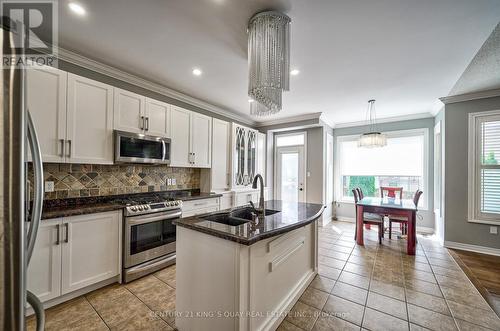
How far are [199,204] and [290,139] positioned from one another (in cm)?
334

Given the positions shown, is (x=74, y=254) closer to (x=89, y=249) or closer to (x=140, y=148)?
(x=89, y=249)

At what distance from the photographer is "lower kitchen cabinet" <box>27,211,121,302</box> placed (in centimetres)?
190

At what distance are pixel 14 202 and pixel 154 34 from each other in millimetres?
2066

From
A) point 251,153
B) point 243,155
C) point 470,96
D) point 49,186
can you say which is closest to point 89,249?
point 49,186

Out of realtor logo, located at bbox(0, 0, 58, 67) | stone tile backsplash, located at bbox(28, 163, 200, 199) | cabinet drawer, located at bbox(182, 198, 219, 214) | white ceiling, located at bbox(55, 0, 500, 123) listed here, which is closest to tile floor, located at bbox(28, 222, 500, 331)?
cabinet drawer, located at bbox(182, 198, 219, 214)

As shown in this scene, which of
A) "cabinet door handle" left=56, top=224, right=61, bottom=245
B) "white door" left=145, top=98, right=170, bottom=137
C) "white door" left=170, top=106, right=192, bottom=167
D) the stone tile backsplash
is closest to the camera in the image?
"cabinet door handle" left=56, top=224, right=61, bottom=245

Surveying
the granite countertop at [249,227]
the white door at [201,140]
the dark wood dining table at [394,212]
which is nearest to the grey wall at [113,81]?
the white door at [201,140]

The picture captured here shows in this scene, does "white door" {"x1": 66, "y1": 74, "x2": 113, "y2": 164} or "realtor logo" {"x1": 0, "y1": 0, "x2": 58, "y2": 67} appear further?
"white door" {"x1": 66, "y1": 74, "x2": 113, "y2": 164}

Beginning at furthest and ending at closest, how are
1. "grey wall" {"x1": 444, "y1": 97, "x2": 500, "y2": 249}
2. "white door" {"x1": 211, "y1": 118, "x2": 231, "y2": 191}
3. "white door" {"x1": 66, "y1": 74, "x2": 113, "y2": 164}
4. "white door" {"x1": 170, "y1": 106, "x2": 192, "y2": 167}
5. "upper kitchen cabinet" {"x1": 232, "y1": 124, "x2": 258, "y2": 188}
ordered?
"upper kitchen cabinet" {"x1": 232, "y1": 124, "x2": 258, "y2": 188}
"white door" {"x1": 211, "y1": 118, "x2": 231, "y2": 191}
"grey wall" {"x1": 444, "y1": 97, "x2": 500, "y2": 249}
"white door" {"x1": 170, "y1": 106, "x2": 192, "y2": 167}
"white door" {"x1": 66, "y1": 74, "x2": 113, "y2": 164}

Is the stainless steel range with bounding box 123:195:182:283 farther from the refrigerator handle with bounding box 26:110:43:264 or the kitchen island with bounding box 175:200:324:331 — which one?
the refrigerator handle with bounding box 26:110:43:264

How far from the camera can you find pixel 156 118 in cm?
305

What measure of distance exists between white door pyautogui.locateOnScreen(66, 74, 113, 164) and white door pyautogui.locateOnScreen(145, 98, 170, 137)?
0.47 meters

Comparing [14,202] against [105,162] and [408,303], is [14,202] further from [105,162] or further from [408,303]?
[408,303]

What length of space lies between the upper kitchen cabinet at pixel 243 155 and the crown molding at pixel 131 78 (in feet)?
2.11
